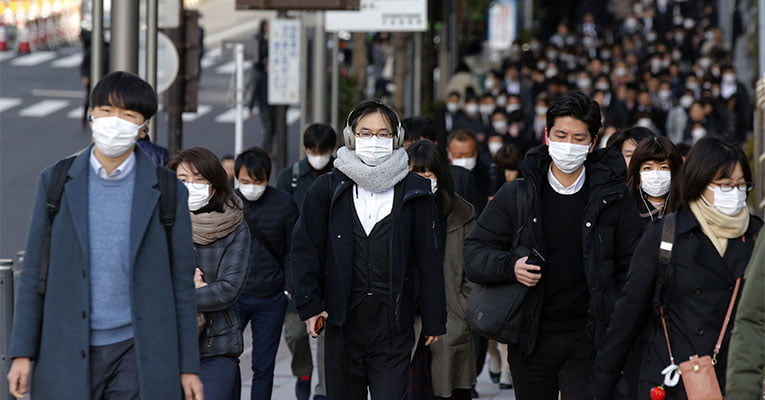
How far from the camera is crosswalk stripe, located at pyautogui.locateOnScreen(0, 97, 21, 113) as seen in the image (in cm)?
3069

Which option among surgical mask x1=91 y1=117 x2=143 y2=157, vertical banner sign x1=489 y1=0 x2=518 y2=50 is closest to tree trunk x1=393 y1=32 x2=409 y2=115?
vertical banner sign x1=489 y1=0 x2=518 y2=50

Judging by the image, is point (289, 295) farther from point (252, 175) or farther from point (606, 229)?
point (606, 229)

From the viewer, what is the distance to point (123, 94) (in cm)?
541

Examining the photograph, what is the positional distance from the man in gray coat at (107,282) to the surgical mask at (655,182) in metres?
2.64

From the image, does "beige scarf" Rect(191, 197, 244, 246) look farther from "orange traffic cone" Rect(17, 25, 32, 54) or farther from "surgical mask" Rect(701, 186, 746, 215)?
"orange traffic cone" Rect(17, 25, 32, 54)

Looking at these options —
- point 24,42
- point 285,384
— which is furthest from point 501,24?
point 285,384

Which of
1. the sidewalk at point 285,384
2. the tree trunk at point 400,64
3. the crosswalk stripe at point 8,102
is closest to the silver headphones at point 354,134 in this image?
the sidewalk at point 285,384

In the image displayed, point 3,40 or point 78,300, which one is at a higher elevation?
point 3,40

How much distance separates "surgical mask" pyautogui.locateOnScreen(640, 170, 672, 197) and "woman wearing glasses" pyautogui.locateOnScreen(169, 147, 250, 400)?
1.91 meters

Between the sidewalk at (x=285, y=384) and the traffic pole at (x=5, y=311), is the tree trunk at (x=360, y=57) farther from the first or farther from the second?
the traffic pole at (x=5, y=311)

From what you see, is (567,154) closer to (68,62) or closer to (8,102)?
(8,102)

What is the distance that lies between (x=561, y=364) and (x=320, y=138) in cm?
359

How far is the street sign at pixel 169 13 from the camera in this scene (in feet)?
47.1

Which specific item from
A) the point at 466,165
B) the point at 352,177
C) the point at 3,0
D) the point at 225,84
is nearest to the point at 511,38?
the point at 225,84
